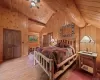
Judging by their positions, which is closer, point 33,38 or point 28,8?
point 28,8

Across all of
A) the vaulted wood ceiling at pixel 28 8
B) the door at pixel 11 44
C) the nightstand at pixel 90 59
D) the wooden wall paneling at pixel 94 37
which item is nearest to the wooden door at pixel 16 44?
the door at pixel 11 44

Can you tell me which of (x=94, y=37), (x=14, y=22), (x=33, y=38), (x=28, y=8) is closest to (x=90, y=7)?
(x=94, y=37)

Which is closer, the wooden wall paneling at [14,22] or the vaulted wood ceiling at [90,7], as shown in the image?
the vaulted wood ceiling at [90,7]

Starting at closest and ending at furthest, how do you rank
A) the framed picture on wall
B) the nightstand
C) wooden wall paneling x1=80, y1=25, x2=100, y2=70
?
the nightstand → wooden wall paneling x1=80, y1=25, x2=100, y2=70 → the framed picture on wall

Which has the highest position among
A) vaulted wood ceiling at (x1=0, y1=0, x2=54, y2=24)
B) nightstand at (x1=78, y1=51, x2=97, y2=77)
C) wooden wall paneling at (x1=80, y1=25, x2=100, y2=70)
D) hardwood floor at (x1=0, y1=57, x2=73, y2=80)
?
vaulted wood ceiling at (x1=0, y1=0, x2=54, y2=24)

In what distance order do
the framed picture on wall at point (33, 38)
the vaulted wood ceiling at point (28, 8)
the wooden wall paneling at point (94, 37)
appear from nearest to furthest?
the wooden wall paneling at point (94, 37), the vaulted wood ceiling at point (28, 8), the framed picture on wall at point (33, 38)

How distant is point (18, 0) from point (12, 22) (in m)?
1.43

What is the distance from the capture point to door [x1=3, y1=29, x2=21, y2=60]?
444cm

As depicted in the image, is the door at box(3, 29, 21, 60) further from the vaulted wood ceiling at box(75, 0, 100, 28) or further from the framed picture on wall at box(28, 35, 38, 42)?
the vaulted wood ceiling at box(75, 0, 100, 28)

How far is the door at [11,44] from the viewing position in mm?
4441

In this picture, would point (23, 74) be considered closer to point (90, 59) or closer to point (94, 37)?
point (90, 59)

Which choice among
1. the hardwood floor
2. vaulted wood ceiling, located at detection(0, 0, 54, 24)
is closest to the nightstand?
the hardwood floor

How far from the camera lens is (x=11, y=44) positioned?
4.73 m

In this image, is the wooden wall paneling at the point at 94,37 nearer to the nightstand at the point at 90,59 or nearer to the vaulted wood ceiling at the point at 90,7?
the nightstand at the point at 90,59
